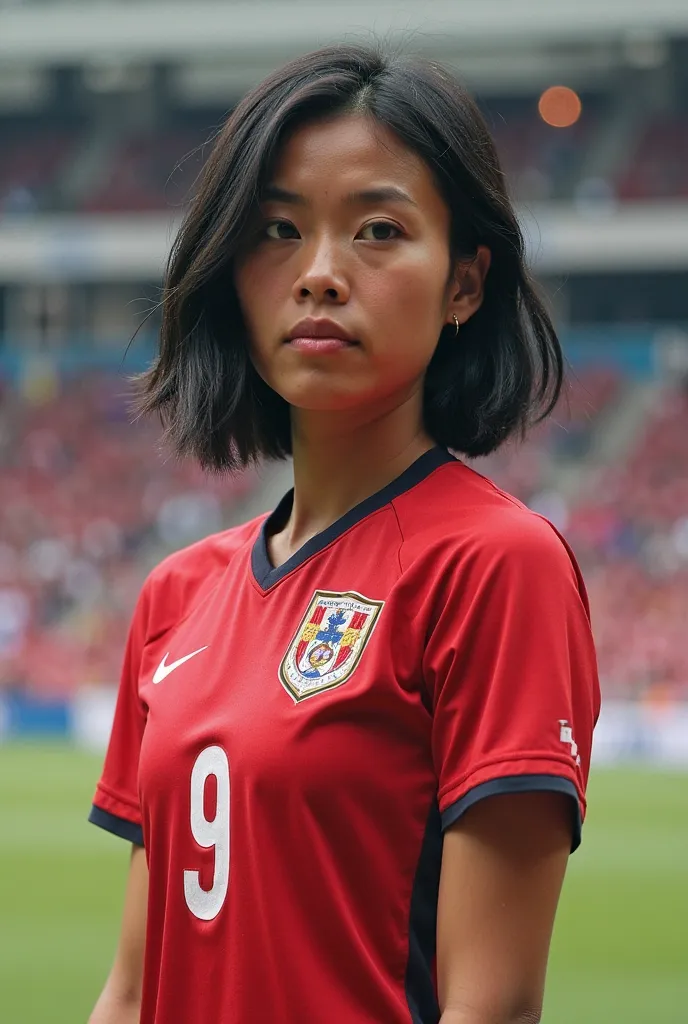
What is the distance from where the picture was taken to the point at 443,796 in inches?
59.1

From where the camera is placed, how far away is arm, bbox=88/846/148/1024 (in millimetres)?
1899

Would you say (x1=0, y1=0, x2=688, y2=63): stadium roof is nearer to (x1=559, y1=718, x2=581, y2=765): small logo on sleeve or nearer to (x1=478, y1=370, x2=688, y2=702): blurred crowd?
(x1=478, y1=370, x2=688, y2=702): blurred crowd

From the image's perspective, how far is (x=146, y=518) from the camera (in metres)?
21.9

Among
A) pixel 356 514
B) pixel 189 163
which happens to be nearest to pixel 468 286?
pixel 356 514

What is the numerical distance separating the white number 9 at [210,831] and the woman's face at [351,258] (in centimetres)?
42

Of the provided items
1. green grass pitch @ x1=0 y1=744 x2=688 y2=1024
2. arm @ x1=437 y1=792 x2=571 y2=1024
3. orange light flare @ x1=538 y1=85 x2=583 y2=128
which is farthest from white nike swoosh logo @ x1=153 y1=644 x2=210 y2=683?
orange light flare @ x1=538 y1=85 x2=583 y2=128

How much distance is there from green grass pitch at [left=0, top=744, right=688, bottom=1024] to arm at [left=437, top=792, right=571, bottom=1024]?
520 cm

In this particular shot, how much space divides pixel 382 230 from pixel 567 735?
601 mm

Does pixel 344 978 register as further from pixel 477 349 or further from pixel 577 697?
pixel 477 349

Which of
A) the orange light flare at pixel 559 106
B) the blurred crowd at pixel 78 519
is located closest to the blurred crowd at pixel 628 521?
the orange light flare at pixel 559 106

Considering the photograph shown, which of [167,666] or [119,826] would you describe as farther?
[119,826]

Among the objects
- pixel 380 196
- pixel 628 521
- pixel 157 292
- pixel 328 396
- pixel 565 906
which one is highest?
pixel 157 292

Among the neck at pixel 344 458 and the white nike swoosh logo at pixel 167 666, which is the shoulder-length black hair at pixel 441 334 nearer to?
the neck at pixel 344 458

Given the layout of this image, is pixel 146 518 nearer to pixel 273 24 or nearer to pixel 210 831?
pixel 273 24
